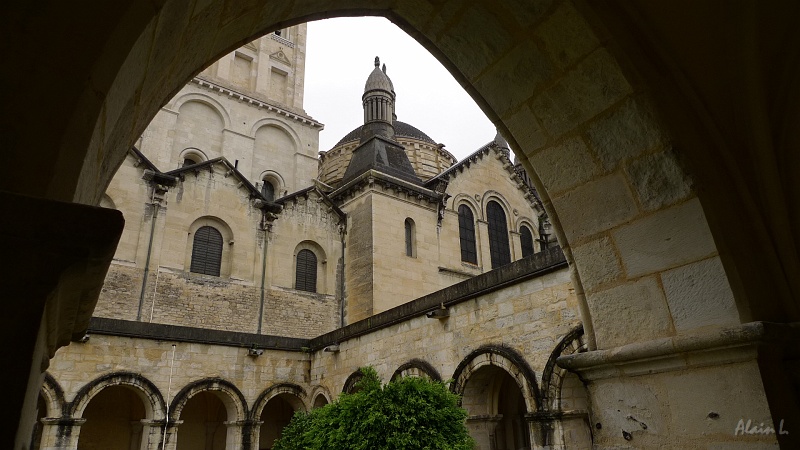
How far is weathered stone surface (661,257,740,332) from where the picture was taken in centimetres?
224

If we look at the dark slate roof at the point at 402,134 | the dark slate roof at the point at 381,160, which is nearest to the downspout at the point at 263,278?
the dark slate roof at the point at 381,160

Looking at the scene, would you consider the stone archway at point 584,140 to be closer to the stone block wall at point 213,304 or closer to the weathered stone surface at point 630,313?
the weathered stone surface at point 630,313

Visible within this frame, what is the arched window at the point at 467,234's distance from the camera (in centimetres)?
2066

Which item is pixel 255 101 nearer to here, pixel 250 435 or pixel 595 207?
pixel 250 435

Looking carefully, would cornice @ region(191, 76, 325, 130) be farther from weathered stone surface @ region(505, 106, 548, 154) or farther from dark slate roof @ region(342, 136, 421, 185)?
weathered stone surface @ region(505, 106, 548, 154)

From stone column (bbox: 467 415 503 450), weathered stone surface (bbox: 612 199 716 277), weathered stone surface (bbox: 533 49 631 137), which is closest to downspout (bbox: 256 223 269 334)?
stone column (bbox: 467 415 503 450)

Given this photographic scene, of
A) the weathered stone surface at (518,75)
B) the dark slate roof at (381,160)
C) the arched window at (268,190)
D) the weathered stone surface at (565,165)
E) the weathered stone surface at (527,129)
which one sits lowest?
the weathered stone surface at (565,165)

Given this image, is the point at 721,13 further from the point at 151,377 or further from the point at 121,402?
the point at 121,402

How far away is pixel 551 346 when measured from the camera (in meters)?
8.57

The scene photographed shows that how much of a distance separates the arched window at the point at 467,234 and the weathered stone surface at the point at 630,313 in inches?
704

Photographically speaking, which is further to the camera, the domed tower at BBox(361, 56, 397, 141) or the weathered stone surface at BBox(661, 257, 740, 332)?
the domed tower at BBox(361, 56, 397, 141)

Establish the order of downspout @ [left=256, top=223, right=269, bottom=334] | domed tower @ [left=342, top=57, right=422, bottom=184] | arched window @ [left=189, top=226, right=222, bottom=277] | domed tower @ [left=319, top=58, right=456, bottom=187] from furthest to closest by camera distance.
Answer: domed tower @ [left=319, top=58, right=456, bottom=187], domed tower @ [left=342, top=57, right=422, bottom=184], downspout @ [left=256, top=223, right=269, bottom=334], arched window @ [left=189, top=226, right=222, bottom=277]

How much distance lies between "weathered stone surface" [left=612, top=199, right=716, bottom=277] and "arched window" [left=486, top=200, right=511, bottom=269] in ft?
A: 62.2

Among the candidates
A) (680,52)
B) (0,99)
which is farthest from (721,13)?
(0,99)
